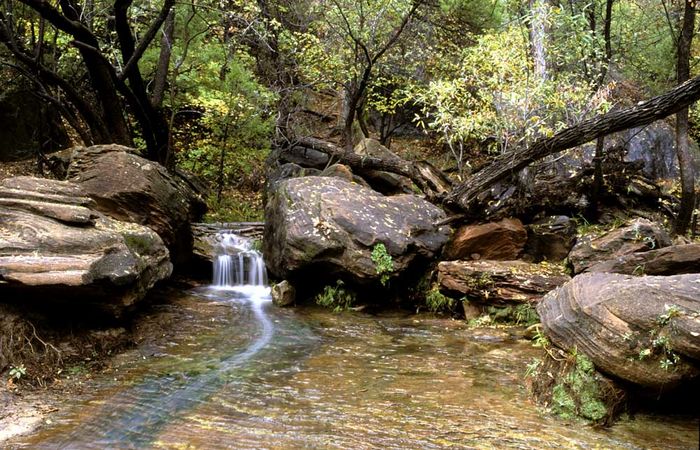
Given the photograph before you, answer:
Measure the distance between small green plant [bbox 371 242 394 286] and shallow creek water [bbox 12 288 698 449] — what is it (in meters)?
1.27

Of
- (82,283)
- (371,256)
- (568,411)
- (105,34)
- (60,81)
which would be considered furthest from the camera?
(105,34)

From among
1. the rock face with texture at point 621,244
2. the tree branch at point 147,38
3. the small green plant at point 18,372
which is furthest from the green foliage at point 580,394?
the tree branch at point 147,38

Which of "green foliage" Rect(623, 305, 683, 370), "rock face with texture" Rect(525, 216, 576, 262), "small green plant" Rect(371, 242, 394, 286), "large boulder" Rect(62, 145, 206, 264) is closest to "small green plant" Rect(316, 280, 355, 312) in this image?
"small green plant" Rect(371, 242, 394, 286)

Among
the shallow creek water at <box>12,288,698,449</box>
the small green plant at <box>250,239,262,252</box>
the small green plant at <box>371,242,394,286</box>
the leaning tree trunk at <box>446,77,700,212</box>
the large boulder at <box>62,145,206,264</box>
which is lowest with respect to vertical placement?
the shallow creek water at <box>12,288,698,449</box>

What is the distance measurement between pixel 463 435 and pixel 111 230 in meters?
5.86

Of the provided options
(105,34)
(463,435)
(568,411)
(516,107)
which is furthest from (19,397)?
(105,34)

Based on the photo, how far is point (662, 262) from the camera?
24.8ft

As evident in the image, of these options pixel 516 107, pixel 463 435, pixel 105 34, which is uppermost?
pixel 105 34

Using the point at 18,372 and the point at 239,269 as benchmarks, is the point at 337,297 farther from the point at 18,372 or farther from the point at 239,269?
the point at 18,372

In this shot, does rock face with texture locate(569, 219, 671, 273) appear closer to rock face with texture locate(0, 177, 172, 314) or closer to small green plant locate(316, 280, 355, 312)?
small green plant locate(316, 280, 355, 312)

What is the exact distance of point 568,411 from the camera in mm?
5195

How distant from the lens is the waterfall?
12000 mm

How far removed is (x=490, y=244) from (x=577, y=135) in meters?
2.80

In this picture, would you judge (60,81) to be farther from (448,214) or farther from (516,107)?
(516,107)
